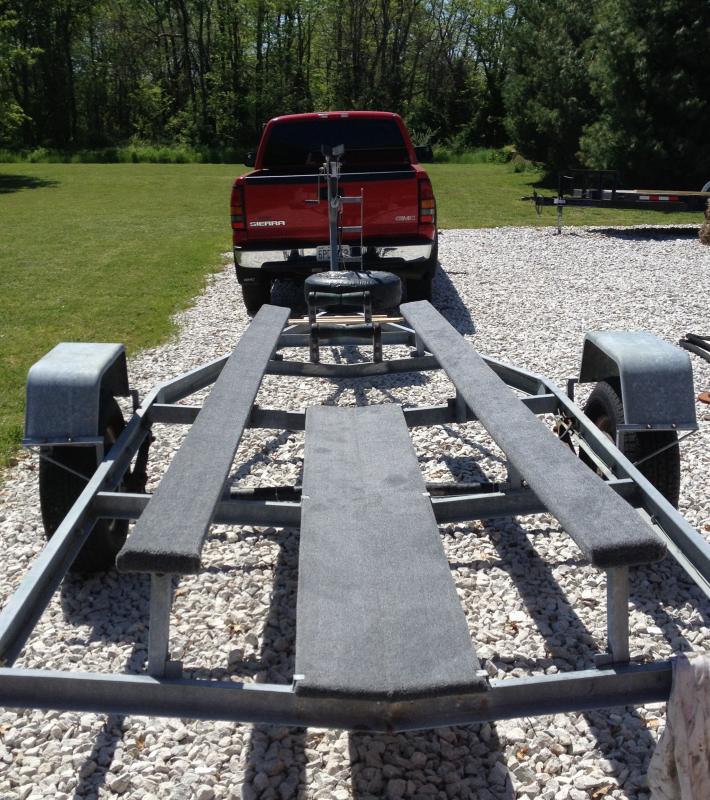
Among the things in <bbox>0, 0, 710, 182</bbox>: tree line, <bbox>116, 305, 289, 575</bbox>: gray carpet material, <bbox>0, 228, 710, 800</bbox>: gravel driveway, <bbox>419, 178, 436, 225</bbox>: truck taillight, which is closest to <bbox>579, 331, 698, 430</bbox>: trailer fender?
<bbox>0, 228, 710, 800</bbox>: gravel driveway

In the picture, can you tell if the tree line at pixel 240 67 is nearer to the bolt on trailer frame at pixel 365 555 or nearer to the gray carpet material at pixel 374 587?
the bolt on trailer frame at pixel 365 555

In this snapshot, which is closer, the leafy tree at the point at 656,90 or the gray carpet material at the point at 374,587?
the gray carpet material at the point at 374,587

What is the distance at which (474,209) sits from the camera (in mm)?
19672

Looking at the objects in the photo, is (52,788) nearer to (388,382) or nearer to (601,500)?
(601,500)

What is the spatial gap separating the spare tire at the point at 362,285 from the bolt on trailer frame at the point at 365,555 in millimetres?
1702

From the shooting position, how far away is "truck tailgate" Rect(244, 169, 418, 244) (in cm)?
788

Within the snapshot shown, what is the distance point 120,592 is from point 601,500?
211cm

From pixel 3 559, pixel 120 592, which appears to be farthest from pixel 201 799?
pixel 3 559

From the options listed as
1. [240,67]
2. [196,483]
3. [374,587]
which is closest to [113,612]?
[196,483]

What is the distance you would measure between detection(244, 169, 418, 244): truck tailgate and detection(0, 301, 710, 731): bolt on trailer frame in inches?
178

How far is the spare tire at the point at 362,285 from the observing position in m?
5.34

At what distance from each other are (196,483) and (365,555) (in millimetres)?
568

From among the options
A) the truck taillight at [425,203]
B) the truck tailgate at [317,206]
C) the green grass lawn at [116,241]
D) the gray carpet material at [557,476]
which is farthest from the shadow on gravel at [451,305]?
the gray carpet material at [557,476]

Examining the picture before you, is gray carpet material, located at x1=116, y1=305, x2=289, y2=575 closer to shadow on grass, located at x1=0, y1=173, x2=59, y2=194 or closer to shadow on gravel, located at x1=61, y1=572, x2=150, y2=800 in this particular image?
shadow on gravel, located at x1=61, y1=572, x2=150, y2=800
